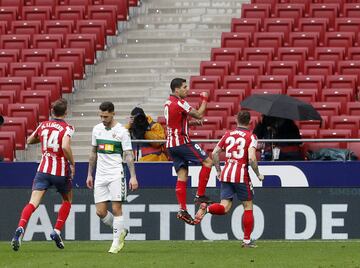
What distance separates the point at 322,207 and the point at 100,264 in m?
5.59

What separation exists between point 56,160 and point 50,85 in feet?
26.1

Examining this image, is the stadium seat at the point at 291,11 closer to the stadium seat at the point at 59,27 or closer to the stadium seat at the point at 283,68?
the stadium seat at the point at 283,68

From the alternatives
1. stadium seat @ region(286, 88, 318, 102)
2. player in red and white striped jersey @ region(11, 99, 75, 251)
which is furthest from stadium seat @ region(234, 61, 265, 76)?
player in red and white striped jersey @ region(11, 99, 75, 251)

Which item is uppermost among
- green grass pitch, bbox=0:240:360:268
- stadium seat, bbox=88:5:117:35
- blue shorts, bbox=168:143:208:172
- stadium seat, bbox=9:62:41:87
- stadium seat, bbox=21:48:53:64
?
stadium seat, bbox=88:5:117:35

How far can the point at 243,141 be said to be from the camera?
54.2ft

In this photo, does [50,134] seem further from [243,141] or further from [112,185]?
[243,141]

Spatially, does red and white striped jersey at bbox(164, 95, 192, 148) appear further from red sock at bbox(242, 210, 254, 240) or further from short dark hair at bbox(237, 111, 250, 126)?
red sock at bbox(242, 210, 254, 240)

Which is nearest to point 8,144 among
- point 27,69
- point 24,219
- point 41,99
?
point 41,99

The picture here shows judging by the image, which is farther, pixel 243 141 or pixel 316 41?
pixel 316 41

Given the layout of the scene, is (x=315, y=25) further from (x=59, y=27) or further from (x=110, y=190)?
(x=110, y=190)

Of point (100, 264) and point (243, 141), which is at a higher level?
point (243, 141)

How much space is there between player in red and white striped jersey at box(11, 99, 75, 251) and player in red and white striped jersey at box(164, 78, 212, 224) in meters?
1.47

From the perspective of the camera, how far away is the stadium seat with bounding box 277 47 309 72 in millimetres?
Answer: 23814

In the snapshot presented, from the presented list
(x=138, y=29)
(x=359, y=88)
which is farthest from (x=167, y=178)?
(x=138, y=29)
